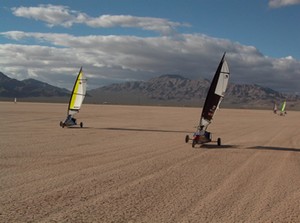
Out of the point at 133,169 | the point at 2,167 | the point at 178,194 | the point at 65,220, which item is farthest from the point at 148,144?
the point at 65,220

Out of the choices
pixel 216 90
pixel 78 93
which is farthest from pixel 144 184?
pixel 78 93

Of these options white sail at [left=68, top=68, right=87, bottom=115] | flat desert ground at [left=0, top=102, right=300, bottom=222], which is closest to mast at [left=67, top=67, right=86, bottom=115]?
white sail at [left=68, top=68, right=87, bottom=115]

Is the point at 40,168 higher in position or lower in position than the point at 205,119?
lower

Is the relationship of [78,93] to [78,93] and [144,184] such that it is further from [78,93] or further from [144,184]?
[144,184]

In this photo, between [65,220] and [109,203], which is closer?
[65,220]

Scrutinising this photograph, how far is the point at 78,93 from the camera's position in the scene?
1094 inches

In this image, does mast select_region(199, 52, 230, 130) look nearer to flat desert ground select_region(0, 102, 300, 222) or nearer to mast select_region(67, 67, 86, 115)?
flat desert ground select_region(0, 102, 300, 222)

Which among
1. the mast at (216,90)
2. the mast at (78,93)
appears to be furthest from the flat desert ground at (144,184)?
the mast at (78,93)

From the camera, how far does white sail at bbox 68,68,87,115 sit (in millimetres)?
27375

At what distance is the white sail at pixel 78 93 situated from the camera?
89.8ft

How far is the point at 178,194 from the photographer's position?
28.4 feet

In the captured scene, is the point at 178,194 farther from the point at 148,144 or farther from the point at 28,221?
the point at 148,144

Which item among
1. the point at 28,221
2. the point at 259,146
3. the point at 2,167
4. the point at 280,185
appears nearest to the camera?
A: the point at 28,221

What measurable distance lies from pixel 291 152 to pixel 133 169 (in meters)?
7.59
